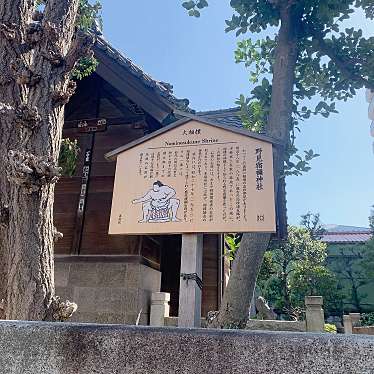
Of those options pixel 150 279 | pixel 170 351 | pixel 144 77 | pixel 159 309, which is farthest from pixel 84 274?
pixel 170 351

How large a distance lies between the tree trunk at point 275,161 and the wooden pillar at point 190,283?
30.9 inches

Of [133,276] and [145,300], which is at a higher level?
[133,276]

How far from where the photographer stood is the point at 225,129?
310cm

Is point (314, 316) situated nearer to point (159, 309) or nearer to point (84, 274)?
point (159, 309)

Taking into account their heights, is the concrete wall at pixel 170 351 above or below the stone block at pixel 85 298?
below

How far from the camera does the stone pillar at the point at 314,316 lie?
17.1 ft

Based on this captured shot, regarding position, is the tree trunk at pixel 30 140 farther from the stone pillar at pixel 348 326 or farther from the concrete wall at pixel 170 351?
the stone pillar at pixel 348 326

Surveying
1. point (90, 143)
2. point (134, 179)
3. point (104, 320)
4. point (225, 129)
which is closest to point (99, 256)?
point (104, 320)

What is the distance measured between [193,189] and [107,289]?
10.8 ft

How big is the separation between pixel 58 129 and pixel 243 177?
166cm

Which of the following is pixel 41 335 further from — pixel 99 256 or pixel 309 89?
pixel 309 89

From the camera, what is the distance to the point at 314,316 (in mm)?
5312

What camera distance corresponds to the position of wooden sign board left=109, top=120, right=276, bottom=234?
9.10ft

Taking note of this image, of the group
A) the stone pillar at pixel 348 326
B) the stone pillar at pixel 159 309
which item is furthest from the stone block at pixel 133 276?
the stone pillar at pixel 348 326
